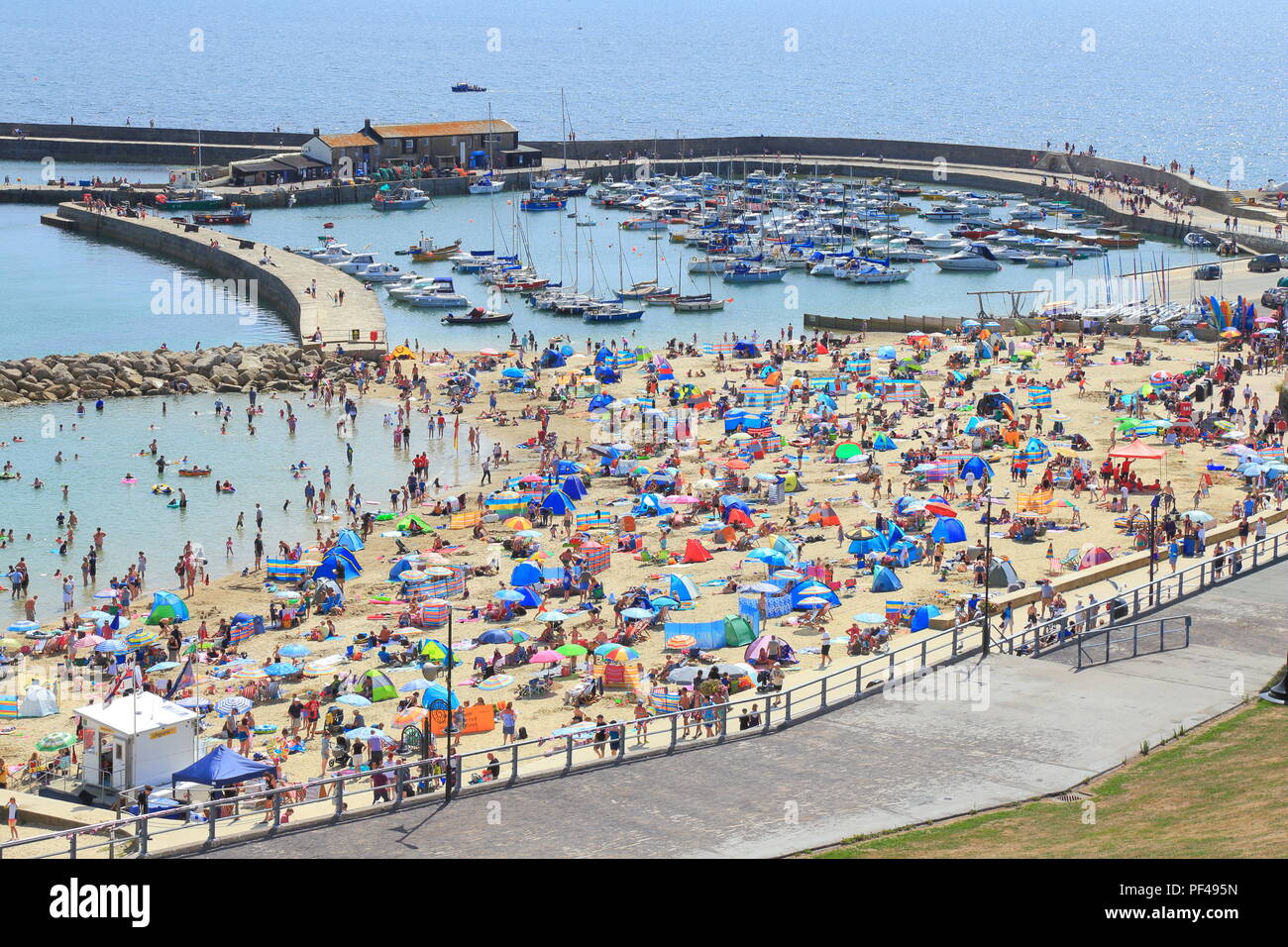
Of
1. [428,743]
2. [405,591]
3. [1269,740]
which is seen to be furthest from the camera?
[405,591]

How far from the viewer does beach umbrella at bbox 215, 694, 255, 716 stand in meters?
30.4

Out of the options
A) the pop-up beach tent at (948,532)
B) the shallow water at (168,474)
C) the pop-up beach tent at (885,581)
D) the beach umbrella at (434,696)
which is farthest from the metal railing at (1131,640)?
the shallow water at (168,474)

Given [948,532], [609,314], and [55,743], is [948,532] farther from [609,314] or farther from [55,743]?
[609,314]

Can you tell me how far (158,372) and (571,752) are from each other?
43.0 metres

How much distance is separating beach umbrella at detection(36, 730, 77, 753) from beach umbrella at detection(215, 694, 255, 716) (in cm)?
269

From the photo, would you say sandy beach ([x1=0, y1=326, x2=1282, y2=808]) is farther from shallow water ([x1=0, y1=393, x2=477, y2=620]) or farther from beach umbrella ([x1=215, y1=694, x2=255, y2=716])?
shallow water ([x1=0, y1=393, x2=477, y2=620])

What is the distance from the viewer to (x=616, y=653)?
31.9 metres

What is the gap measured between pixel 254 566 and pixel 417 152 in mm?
78930

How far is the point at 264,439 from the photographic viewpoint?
181 feet
